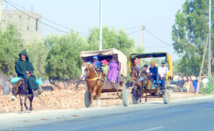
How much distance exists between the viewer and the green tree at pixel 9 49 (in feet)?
112

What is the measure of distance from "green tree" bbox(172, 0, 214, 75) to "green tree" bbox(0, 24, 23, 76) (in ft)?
76.0

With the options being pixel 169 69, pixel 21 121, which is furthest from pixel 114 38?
pixel 21 121

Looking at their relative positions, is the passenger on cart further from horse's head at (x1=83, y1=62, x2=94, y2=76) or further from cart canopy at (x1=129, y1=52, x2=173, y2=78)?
horse's head at (x1=83, y1=62, x2=94, y2=76)

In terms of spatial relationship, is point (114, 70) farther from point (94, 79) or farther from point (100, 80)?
point (94, 79)

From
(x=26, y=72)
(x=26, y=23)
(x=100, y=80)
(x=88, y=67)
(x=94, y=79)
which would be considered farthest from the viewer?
(x=26, y=23)

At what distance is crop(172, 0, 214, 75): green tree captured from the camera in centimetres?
5116

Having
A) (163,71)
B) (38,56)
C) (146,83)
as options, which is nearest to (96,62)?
(146,83)

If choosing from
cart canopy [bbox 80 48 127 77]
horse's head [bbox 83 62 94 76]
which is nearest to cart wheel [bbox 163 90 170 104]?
cart canopy [bbox 80 48 127 77]

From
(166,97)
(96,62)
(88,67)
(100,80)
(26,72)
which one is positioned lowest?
(166,97)

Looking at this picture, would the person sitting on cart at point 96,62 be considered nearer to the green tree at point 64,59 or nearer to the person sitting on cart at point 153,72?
the person sitting on cart at point 153,72

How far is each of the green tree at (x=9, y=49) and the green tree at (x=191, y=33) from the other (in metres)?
23.2

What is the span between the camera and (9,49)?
34375 millimetres

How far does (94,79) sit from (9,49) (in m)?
17.2

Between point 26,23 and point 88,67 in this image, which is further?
point 26,23
